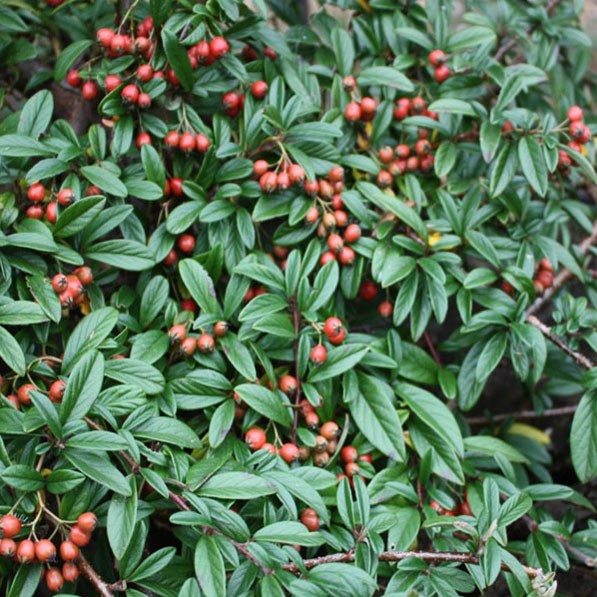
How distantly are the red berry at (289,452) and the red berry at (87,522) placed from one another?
46cm

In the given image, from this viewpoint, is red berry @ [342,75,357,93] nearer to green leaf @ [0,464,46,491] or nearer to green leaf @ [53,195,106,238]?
green leaf @ [53,195,106,238]

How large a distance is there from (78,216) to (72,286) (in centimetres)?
17

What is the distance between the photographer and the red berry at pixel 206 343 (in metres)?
1.86

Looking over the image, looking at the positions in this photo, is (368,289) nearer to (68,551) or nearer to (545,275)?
(545,275)

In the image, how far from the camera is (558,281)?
2436 millimetres

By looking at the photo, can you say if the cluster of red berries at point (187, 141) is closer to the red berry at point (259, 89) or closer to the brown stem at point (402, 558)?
the red berry at point (259, 89)

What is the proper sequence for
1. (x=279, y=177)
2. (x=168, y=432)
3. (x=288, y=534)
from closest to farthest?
(x=288, y=534) < (x=168, y=432) < (x=279, y=177)

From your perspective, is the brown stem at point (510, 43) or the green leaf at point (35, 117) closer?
the green leaf at point (35, 117)

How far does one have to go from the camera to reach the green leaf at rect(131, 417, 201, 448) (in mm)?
1682

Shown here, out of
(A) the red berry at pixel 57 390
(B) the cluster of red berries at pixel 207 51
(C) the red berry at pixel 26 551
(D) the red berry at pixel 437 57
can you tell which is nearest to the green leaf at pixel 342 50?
(D) the red berry at pixel 437 57

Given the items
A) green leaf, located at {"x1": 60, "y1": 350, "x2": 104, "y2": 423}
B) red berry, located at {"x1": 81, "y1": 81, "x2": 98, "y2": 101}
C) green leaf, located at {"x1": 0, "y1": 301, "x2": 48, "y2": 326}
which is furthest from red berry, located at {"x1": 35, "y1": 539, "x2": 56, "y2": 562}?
red berry, located at {"x1": 81, "y1": 81, "x2": 98, "y2": 101}

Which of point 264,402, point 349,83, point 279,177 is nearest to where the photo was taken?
point 264,402

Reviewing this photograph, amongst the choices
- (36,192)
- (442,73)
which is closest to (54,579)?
(36,192)

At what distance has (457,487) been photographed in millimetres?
2041
